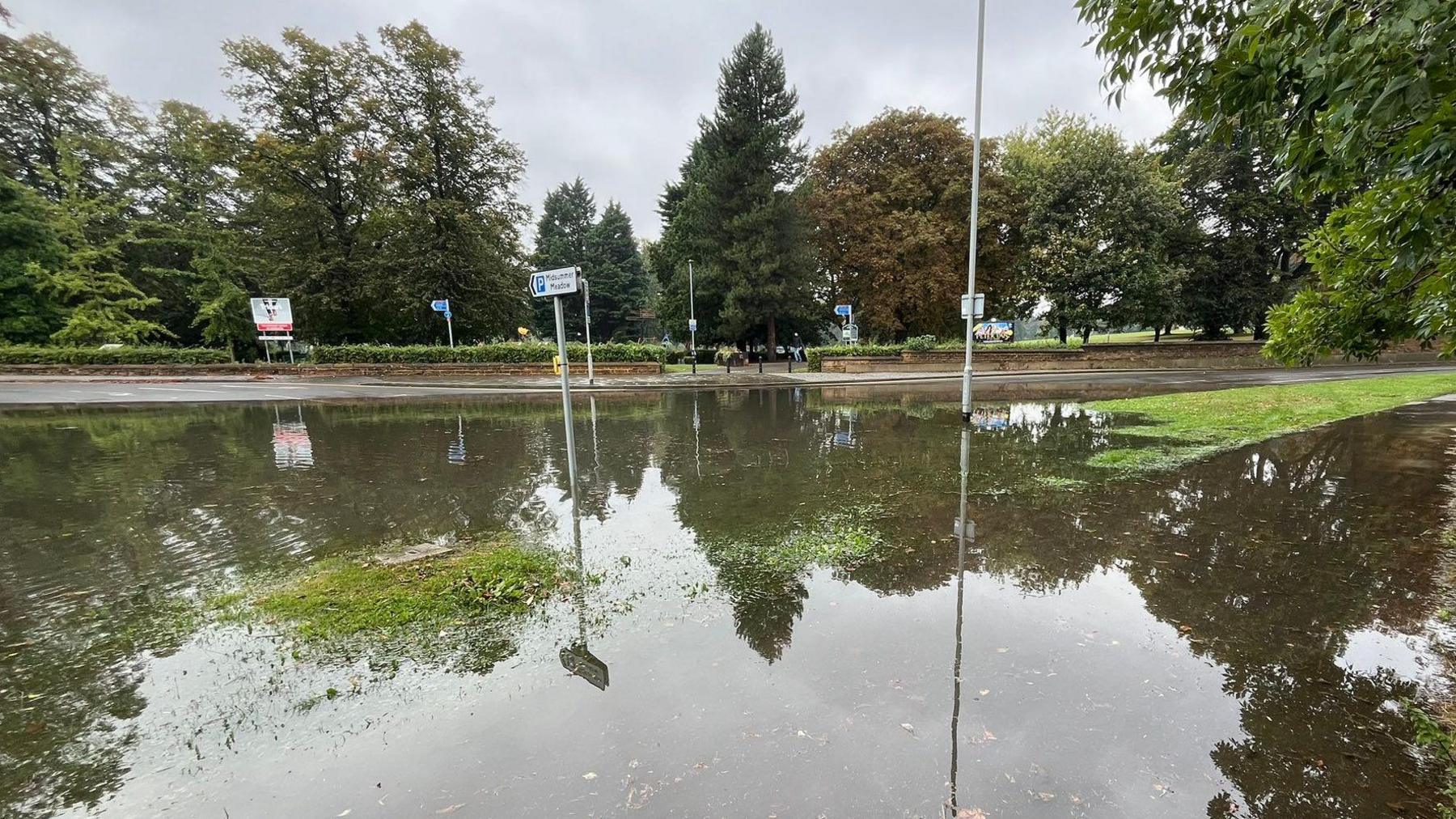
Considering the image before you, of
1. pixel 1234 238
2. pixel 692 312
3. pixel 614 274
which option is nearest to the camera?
pixel 1234 238

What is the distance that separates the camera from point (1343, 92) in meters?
2.34

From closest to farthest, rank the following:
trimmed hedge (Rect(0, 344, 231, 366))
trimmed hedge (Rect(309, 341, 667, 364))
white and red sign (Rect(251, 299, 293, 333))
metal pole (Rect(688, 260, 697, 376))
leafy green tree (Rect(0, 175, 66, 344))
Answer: trimmed hedge (Rect(0, 344, 231, 366)) < white and red sign (Rect(251, 299, 293, 333)) < trimmed hedge (Rect(309, 341, 667, 364)) < leafy green tree (Rect(0, 175, 66, 344)) < metal pole (Rect(688, 260, 697, 376))

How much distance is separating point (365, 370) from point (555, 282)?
28.0 meters

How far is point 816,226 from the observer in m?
35.7

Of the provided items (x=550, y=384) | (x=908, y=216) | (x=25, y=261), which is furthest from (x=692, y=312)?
(x=25, y=261)

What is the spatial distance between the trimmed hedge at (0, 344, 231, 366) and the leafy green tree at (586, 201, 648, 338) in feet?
104

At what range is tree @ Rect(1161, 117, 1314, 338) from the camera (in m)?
30.6

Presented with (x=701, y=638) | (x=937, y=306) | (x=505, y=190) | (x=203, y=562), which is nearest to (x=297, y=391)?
(x=505, y=190)

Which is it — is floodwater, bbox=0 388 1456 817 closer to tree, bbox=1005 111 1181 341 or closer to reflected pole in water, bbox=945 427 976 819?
reflected pole in water, bbox=945 427 976 819

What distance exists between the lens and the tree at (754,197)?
34562mm

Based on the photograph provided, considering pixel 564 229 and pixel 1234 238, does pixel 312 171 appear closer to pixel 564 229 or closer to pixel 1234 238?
pixel 564 229

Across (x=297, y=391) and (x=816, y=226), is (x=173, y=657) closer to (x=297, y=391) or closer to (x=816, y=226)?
(x=297, y=391)

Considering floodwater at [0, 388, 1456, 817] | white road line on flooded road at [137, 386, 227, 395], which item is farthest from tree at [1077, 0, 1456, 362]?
white road line on flooded road at [137, 386, 227, 395]

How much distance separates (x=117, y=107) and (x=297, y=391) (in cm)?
2960
